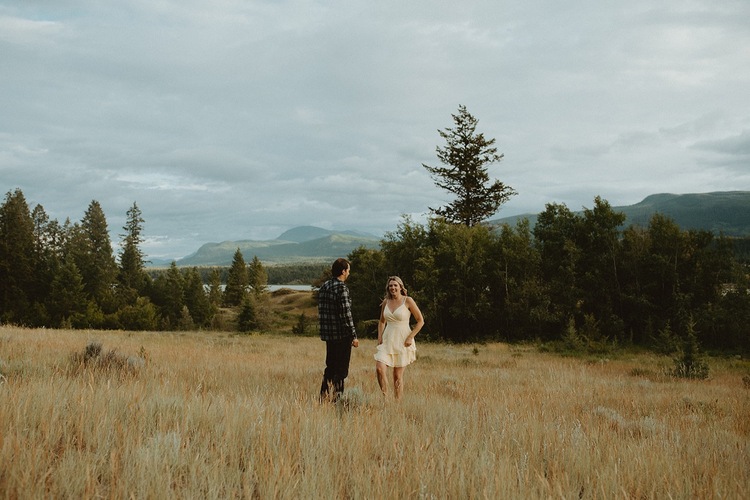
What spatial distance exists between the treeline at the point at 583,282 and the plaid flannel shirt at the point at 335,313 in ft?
70.8

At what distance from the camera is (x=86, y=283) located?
202 ft

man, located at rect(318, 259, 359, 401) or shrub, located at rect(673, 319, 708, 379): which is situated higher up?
man, located at rect(318, 259, 359, 401)

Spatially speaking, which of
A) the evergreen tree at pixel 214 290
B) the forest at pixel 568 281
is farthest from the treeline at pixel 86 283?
the evergreen tree at pixel 214 290

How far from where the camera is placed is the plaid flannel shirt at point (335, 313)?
7.16 m

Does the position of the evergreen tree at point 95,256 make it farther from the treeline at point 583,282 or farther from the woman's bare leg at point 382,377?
the woman's bare leg at point 382,377

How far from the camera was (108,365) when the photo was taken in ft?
25.2

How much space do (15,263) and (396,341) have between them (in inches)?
2672

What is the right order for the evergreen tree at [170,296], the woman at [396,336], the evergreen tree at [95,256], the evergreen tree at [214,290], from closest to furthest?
the woman at [396,336]
the evergreen tree at [95,256]
the evergreen tree at [170,296]
the evergreen tree at [214,290]

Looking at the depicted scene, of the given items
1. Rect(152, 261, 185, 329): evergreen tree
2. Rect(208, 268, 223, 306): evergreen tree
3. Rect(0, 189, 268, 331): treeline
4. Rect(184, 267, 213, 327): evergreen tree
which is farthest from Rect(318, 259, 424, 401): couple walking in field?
Rect(208, 268, 223, 306): evergreen tree

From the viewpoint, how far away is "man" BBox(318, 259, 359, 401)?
283 inches

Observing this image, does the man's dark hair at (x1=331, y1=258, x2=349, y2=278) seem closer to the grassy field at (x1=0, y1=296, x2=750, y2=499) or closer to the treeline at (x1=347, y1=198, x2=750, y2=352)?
the grassy field at (x1=0, y1=296, x2=750, y2=499)

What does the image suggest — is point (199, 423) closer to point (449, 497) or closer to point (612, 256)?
point (449, 497)

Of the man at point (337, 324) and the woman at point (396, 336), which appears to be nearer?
the man at point (337, 324)

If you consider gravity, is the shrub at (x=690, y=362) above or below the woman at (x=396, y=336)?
below
